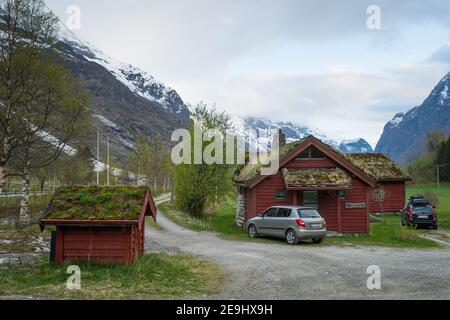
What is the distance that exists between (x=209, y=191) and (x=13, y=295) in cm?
2622

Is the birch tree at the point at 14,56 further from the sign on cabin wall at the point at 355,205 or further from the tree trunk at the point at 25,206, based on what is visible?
the sign on cabin wall at the point at 355,205

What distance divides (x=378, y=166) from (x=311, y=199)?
63.4 feet

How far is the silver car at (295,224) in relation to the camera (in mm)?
21047

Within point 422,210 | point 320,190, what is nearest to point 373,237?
point 320,190

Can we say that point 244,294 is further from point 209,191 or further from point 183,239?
point 209,191

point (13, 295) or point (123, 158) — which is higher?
point (123, 158)

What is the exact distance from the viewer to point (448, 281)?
12680mm

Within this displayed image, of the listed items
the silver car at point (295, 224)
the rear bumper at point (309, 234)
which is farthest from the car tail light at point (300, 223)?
the rear bumper at point (309, 234)

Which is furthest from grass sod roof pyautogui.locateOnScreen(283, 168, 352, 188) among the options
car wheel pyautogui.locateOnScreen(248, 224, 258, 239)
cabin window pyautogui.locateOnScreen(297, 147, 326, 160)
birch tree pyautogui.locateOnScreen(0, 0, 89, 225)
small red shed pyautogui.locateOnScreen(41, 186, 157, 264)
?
birch tree pyautogui.locateOnScreen(0, 0, 89, 225)

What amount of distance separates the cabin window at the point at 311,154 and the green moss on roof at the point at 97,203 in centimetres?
1427

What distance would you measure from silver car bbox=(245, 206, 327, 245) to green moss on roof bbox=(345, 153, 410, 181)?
65.9 feet

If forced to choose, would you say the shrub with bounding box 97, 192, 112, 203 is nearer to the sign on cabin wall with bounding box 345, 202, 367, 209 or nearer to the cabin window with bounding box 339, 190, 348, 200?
the cabin window with bounding box 339, 190, 348, 200
